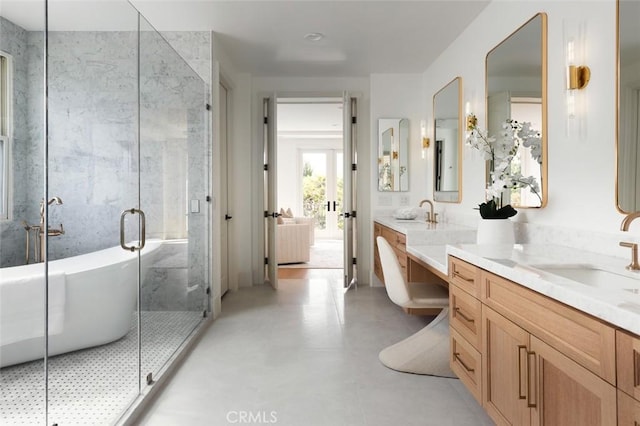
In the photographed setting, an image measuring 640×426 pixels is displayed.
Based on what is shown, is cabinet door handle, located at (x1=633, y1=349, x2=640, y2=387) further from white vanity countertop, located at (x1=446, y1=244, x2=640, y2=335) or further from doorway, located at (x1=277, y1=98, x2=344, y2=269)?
doorway, located at (x1=277, y1=98, x2=344, y2=269)

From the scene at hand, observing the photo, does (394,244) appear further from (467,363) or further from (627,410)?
(627,410)

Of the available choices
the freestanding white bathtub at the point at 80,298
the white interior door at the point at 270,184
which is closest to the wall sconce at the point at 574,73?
the freestanding white bathtub at the point at 80,298

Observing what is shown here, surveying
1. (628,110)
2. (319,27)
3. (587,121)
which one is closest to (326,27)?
(319,27)

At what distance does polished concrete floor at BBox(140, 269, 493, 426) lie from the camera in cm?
201

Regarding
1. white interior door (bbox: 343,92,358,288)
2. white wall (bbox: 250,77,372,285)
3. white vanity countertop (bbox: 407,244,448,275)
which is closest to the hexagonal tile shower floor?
white vanity countertop (bbox: 407,244,448,275)

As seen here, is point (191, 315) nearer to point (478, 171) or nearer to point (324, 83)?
point (478, 171)

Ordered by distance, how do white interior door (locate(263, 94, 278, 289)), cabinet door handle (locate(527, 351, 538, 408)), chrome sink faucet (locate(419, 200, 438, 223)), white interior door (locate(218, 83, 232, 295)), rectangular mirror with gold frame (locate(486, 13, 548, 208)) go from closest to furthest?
cabinet door handle (locate(527, 351, 538, 408))
rectangular mirror with gold frame (locate(486, 13, 548, 208))
chrome sink faucet (locate(419, 200, 438, 223))
white interior door (locate(218, 83, 232, 295))
white interior door (locate(263, 94, 278, 289))

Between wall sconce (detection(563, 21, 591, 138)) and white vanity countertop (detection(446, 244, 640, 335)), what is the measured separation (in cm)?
66

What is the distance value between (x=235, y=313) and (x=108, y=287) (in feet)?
5.89

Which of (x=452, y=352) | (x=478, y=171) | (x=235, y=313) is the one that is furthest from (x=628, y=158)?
(x=235, y=313)

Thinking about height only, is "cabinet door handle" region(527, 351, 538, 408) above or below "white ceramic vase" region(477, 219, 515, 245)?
below

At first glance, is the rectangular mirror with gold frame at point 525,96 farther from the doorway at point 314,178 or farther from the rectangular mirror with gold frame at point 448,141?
the doorway at point 314,178

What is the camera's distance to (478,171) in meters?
3.29
